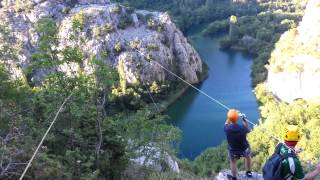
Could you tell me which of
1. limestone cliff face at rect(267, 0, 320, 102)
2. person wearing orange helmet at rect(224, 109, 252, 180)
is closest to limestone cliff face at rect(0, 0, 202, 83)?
limestone cliff face at rect(267, 0, 320, 102)

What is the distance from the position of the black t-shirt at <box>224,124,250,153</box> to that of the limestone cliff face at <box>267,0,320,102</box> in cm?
3969

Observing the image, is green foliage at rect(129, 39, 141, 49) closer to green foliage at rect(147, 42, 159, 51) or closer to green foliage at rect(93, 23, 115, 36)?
green foliage at rect(147, 42, 159, 51)

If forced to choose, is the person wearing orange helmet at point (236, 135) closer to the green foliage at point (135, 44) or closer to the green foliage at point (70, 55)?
the green foliage at point (70, 55)

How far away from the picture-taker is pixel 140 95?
49.9 meters

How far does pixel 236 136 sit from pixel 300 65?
4526 cm

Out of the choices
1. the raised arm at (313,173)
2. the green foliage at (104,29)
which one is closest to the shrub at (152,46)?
the green foliage at (104,29)

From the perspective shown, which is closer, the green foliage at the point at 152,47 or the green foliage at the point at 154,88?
the green foliage at the point at 154,88

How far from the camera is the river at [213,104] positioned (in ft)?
128

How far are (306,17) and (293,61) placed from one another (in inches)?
336

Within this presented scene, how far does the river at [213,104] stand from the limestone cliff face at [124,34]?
165 inches

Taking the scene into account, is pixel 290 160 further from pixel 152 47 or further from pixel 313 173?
pixel 152 47

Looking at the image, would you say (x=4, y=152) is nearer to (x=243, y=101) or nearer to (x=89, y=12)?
(x=243, y=101)

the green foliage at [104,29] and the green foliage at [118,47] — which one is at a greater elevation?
the green foliage at [104,29]

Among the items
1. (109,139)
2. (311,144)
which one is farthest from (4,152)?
(311,144)
